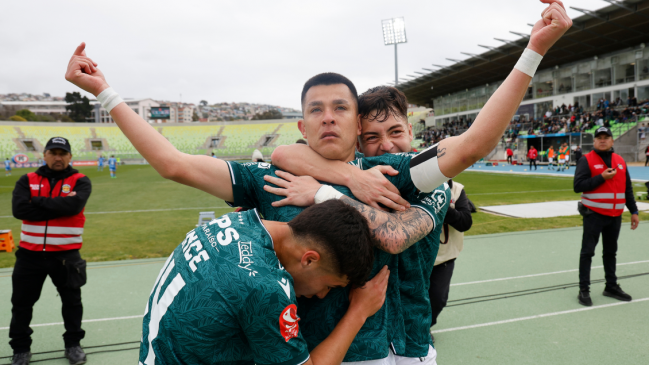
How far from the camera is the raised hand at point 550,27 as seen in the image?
1.50 meters

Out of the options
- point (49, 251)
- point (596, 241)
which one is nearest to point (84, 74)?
point (49, 251)

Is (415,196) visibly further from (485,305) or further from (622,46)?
(622,46)

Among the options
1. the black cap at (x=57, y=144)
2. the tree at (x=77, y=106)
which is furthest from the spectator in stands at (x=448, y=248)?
the tree at (x=77, y=106)

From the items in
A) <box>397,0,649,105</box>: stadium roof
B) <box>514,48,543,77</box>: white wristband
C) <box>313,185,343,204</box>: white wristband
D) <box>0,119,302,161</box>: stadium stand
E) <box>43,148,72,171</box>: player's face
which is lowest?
<box>313,185,343,204</box>: white wristband

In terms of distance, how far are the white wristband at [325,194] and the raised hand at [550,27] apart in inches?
38.2

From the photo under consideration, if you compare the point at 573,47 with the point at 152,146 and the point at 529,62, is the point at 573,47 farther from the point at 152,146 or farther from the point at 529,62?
the point at 152,146

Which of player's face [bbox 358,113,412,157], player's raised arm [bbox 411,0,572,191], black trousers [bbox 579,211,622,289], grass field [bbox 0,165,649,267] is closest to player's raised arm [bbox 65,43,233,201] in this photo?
player's face [bbox 358,113,412,157]

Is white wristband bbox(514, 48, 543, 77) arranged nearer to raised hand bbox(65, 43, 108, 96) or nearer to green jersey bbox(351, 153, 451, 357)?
green jersey bbox(351, 153, 451, 357)

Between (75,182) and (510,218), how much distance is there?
1031 centimetres

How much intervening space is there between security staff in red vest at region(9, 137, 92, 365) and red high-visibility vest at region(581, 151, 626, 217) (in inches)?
246

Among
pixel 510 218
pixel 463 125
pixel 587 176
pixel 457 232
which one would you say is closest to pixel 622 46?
pixel 463 125

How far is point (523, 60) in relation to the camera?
5.00ft

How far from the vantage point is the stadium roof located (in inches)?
1156

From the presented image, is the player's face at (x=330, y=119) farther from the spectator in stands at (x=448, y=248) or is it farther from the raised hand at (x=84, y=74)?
the spectator in stands at (x=448, y=248)
